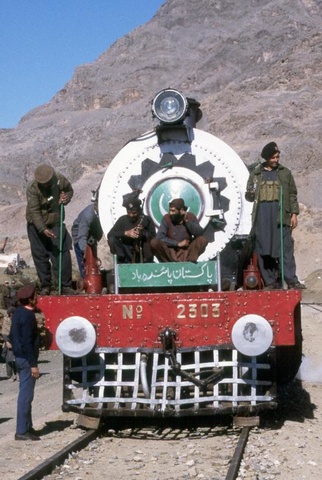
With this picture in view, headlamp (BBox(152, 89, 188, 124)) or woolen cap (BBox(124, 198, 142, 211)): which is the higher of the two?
headlamp (BBox(152, 89, 188, 124))

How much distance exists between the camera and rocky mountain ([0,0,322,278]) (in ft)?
259

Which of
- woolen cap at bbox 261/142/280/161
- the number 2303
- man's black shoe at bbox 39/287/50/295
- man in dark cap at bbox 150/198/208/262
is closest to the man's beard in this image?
man in dark cap at bbox 150/198/208/262

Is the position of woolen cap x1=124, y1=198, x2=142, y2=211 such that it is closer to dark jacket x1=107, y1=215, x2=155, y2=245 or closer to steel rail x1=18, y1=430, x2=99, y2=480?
dark jacket x1=107, y1=215, x2=155, y2=245

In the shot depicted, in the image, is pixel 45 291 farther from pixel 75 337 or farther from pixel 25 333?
pixel 75 337

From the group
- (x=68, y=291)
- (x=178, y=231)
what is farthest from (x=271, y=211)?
(x=68, y=291)

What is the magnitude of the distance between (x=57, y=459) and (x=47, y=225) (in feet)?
10.2

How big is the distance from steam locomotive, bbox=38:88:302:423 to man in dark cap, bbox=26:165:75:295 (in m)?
0.34

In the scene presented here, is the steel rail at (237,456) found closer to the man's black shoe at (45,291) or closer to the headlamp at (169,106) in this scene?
the man's black shoe at (45,291)

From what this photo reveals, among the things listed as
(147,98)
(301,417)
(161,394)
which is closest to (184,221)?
(161,394)

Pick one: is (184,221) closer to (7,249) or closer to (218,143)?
(218,143)

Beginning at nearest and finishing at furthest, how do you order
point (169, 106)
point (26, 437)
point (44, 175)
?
point (26, 437) → point (44, 175) → point (169, 106)

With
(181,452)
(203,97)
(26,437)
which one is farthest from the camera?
(203,97)

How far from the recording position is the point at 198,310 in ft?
27.0

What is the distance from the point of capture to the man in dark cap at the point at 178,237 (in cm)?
862
